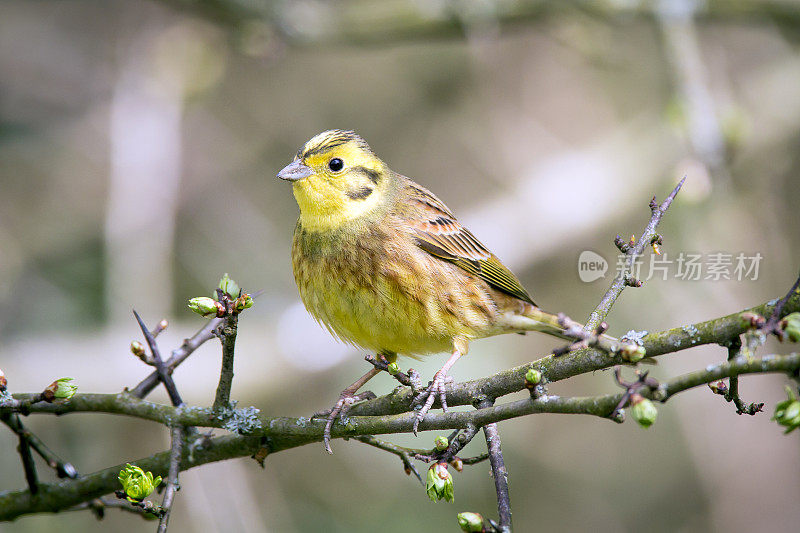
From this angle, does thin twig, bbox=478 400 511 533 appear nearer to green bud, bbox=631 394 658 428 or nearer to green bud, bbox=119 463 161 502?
green bud, bbox=631 394 658 428

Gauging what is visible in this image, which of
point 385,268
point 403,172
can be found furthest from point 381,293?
point 403,172

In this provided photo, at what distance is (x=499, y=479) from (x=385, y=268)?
181 centimetres

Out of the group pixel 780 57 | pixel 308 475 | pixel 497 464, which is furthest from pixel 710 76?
pixel 497 464

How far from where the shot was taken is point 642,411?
6.42ft

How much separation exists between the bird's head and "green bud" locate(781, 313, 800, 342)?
7.97 feet

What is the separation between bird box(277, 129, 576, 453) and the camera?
3850mm

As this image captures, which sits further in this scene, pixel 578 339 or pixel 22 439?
pixel 22 439

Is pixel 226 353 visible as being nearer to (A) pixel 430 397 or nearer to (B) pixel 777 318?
(A) pixel 430 397

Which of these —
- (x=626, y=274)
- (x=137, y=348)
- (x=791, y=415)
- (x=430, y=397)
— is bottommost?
(x=791, y=415)

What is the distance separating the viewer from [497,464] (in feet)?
7.48

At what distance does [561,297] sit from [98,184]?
4.55m

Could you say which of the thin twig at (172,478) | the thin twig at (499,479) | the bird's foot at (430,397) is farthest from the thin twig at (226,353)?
the thin twig at (499,479)

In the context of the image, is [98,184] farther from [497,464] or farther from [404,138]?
[497,464]

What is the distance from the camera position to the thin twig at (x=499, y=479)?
210 cm
